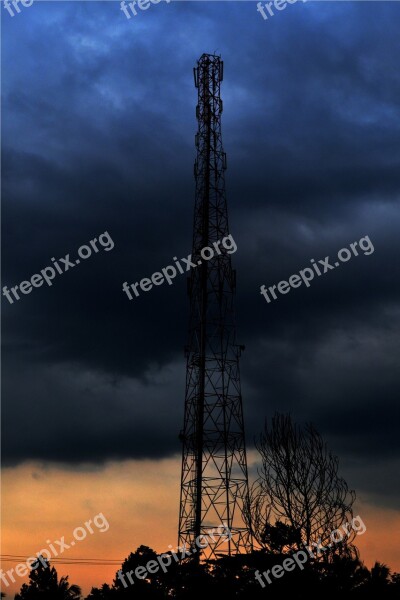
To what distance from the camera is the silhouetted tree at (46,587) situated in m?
65.1

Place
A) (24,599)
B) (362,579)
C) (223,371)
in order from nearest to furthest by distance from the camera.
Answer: (362,579)
(223,371)
(24,599)

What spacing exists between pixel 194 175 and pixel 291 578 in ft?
79.6

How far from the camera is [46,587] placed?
215 ft

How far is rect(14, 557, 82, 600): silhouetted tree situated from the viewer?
65.1 metres

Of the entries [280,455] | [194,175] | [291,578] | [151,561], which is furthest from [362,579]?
[194,175]

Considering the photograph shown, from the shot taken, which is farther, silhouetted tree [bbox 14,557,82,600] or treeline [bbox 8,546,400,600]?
silhouetted tree [bbox 14,557,82,600]

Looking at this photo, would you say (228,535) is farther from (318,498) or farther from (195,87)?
(195,87)

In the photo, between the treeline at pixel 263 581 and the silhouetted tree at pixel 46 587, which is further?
the silhouetted tree at pixel 46 587

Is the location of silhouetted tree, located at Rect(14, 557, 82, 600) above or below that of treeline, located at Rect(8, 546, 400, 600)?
above

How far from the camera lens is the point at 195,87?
174 ft

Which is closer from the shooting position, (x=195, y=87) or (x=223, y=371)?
(x=223, y=371)

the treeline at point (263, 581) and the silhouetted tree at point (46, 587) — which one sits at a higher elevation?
the silhouetted tree at point (46, 587)

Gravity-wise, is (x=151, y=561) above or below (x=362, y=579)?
above

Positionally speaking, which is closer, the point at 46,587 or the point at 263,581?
the point at 263,581
